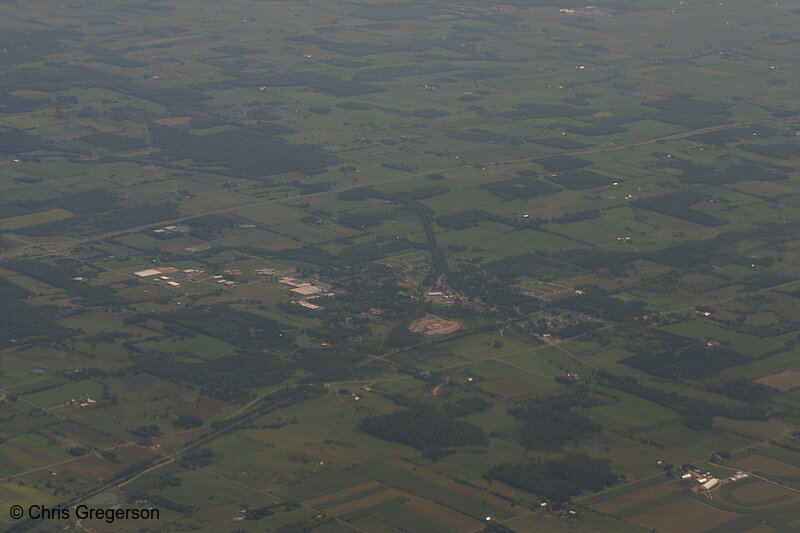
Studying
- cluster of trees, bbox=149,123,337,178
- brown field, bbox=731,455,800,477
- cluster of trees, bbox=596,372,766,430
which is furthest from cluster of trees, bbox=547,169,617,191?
brown field, bbox=731,455,800,477

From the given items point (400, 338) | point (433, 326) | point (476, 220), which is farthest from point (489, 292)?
point (476, 220)

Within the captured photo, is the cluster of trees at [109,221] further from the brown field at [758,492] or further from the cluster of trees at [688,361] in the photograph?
the brown field at [758,492]

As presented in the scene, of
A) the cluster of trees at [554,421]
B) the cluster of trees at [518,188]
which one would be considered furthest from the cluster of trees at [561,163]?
the cluster of trees at [554,421]

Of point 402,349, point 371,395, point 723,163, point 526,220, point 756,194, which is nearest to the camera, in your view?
point 371,395

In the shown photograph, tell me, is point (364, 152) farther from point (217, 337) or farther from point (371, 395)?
point (371, 395)

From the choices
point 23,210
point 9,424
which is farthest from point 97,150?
point 9,424

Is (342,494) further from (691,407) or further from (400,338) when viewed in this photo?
(691,407)
